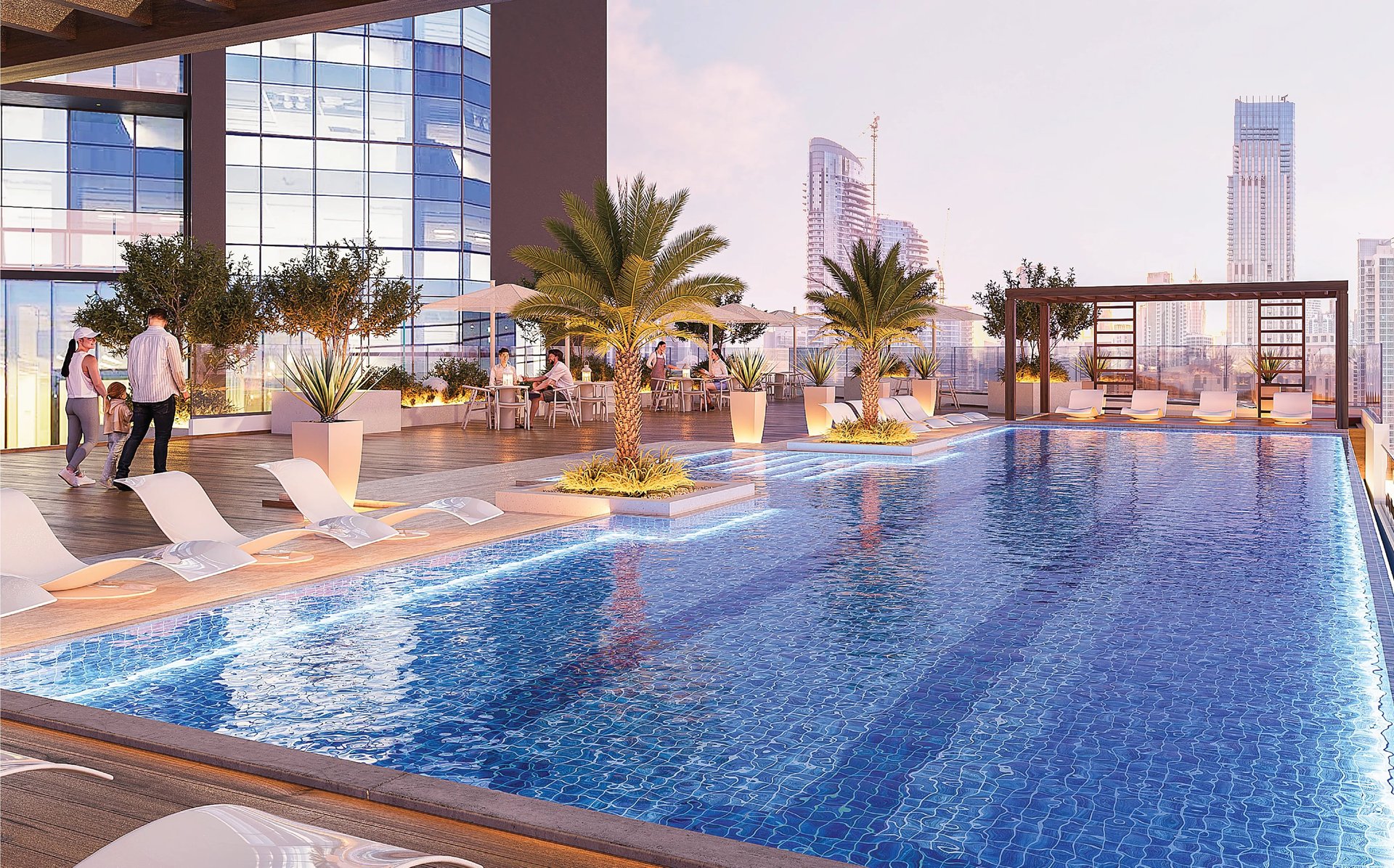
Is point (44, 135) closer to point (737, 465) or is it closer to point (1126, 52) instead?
point (737, 465)

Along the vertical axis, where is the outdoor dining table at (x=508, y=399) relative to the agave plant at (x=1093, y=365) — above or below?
below

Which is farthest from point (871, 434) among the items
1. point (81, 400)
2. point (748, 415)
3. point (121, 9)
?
point (121, 9)

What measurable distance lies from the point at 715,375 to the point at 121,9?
20730mm

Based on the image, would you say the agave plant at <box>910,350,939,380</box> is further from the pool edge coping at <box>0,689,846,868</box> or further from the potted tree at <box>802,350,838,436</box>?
the pool edge coping at <box>0,689,846,868</box>

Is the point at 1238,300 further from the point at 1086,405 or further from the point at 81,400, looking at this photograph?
the point at 81,400

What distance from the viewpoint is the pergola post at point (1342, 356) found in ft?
65.1

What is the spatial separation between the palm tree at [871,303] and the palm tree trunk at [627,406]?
6292 mm

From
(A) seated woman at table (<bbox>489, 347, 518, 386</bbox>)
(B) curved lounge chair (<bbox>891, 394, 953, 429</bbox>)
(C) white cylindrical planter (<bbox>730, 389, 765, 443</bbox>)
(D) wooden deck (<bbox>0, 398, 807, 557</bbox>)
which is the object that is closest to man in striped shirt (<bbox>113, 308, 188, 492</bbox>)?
(D) wooden deck (<bbox>0, 398, 807, 557</bbox>)

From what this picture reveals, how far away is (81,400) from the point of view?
410 inches

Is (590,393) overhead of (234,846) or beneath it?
overhead

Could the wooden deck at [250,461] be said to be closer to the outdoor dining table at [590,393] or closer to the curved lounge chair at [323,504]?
the curved lounge chair at [323,504]

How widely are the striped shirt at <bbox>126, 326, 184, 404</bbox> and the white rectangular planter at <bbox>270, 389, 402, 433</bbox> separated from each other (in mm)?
7361

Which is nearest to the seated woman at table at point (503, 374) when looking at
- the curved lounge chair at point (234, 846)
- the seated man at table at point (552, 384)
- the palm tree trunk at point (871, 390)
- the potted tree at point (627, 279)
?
the seated man at table at point (552, 384)

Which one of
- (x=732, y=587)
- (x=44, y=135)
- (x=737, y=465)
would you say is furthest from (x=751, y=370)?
(x=44, y=135)
